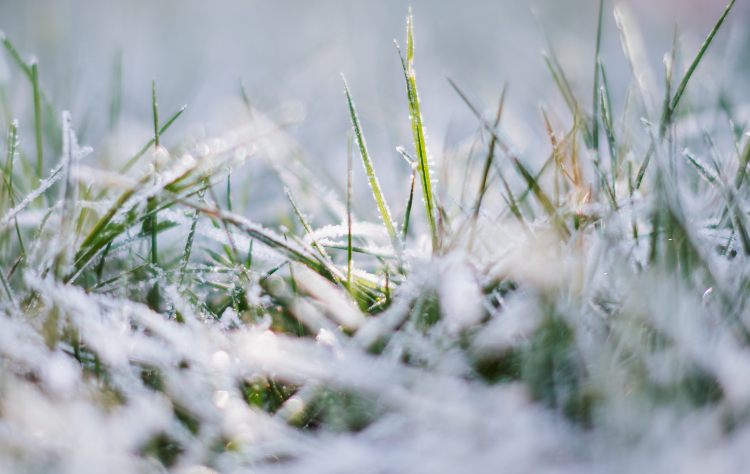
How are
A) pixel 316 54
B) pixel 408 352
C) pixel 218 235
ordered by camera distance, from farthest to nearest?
pixel 316 54 < pixel 218 235 < pixel 408 352

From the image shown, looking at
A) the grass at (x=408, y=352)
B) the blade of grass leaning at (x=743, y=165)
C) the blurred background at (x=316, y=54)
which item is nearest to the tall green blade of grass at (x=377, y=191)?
the grass at (x=408, y=352)

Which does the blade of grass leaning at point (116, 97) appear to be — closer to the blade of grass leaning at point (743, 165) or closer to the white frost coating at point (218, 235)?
the white frost coating at point (218, 235)

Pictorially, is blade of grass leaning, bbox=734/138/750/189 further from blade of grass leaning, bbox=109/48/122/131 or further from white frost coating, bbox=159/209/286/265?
blade of grass leaning, bbox=109/48/122/131

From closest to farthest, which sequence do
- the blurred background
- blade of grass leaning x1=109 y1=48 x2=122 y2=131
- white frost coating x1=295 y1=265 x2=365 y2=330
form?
white frost coating x1=295 y1=265 x2=365 y2=330 → blade of grass leaning x1=109 y1=48 x2=122 y2=131 → the blurred background

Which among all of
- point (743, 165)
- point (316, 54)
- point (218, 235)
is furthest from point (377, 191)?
point (316, 54)

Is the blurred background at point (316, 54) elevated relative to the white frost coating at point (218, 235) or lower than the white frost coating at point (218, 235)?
elevated

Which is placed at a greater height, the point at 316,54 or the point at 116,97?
the point at 316,54

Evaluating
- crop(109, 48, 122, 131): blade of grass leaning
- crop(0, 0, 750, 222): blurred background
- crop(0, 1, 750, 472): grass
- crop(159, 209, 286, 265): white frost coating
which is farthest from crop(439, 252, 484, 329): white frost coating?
crop(109, 48, 122, 131): blade of grass leaning

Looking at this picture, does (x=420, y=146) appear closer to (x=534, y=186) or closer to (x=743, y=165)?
(x=534, y=186)

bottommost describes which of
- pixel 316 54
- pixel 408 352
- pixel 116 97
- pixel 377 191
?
pixel 408 352
